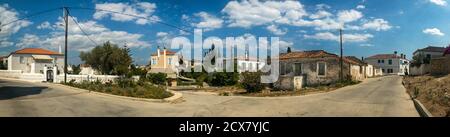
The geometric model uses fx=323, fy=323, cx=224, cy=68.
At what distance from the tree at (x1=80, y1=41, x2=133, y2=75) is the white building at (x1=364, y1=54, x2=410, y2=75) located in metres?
71.0

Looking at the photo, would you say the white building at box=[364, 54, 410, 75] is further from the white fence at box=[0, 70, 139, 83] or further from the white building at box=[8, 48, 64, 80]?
the white building at box=[8, 48, 64, 80]

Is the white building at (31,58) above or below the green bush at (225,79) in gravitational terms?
above

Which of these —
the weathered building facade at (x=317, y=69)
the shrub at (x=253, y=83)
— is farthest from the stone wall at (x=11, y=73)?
the weathered building facade at (x=317, y=69)

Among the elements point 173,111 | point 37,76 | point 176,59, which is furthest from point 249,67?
point 173,111

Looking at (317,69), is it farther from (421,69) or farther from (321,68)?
(421,69)

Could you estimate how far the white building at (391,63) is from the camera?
88875mm

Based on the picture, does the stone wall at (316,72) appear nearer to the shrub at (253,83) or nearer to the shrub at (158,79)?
the shrub at (253,83)

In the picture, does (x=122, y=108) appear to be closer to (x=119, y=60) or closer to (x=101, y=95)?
(x=101, y=95)

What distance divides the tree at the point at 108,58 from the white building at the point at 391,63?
71047mm

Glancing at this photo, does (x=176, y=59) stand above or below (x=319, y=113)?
above

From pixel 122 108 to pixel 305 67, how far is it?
2646 centimetres

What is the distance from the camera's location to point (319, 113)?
13.7 m

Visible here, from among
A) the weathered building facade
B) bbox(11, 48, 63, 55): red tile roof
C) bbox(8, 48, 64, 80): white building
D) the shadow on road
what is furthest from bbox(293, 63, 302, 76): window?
bbox(11, 48, 63, 55): red tile roof

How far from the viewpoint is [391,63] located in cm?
8975
